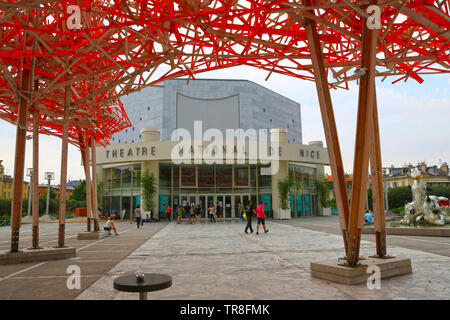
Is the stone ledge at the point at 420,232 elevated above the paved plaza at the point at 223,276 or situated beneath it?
situated beneath

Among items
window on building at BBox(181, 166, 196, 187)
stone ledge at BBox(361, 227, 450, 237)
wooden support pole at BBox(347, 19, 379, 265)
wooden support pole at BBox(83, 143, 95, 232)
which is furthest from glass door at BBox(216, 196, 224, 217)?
wooden support pole at BBox(347, 19, 379, 265)

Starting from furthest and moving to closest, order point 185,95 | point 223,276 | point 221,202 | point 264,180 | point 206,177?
1. point 185,95
2. point 264,180
3. point 206,177
4. point 221,202
5. point 223,276

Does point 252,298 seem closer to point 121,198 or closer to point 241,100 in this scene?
point 121,198

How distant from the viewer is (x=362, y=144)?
554 cm

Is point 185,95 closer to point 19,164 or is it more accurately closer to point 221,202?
point 221,202

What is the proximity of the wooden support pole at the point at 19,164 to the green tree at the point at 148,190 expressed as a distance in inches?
769

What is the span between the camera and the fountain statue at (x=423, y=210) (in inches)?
559

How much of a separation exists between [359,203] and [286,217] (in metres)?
23.9

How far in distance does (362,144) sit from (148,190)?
24.2 meters

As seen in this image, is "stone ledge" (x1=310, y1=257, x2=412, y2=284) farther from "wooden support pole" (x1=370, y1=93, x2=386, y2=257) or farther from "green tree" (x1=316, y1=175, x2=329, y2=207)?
"green tree" (x1=316, y1=175, x2=329, y2=207)

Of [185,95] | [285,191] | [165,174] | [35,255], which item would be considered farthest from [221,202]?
[35,255]

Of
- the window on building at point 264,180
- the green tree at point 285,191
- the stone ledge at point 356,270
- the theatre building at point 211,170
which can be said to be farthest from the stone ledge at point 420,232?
the window on building at point 264,180

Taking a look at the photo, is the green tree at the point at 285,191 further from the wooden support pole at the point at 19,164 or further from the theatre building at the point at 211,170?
the wooden support pole at the point at 19,164

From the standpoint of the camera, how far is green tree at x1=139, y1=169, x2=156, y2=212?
27.9m
